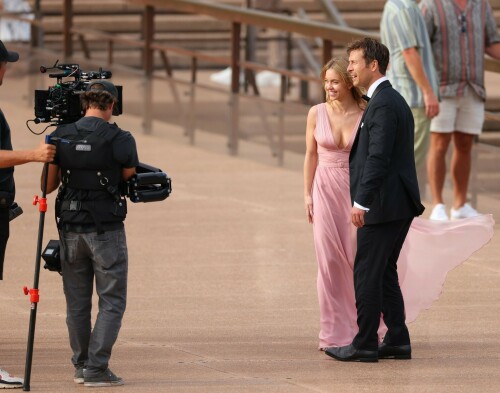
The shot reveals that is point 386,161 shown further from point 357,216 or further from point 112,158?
point 112,158

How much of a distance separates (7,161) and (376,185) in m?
1.81

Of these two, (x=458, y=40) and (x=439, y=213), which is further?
(x=439, y=213)

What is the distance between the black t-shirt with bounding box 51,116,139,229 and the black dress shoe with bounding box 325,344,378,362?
1.54 meters

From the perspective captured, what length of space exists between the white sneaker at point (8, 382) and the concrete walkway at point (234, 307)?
87 mm

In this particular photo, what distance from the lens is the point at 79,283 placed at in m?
7.25

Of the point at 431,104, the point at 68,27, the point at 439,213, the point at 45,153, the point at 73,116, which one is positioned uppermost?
the point at 73,116

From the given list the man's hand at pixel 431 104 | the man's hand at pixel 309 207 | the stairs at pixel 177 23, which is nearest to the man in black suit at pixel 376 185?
the man's hand at pixel 309 207

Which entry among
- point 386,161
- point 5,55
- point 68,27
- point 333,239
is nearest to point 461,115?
point 333,239

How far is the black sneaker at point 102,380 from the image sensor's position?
719 cm

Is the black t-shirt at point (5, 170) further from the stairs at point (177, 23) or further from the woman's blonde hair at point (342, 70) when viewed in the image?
the stairs at point (177, 23)

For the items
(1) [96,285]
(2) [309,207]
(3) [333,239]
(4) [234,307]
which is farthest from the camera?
(4) [234,307]

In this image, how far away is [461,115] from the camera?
11555mm

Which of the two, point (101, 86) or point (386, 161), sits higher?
point (101, 86)

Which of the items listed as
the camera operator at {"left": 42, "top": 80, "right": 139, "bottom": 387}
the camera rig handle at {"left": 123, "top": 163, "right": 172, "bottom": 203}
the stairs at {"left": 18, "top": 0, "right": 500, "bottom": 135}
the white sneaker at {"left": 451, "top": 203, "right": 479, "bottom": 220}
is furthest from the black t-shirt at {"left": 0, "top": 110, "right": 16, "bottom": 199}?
the stairs at {"left": 18, "top": 0, "right": 500, "bottom": 135}
